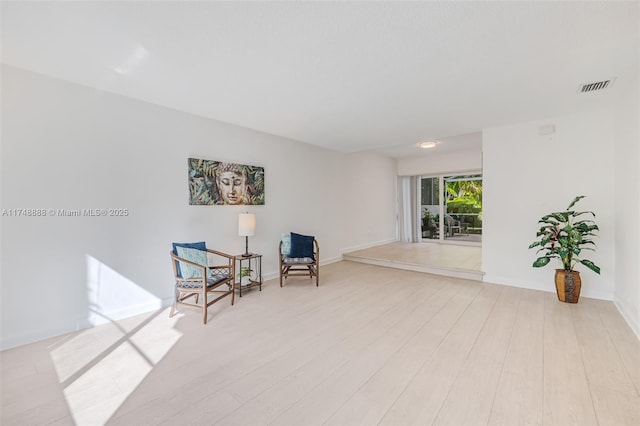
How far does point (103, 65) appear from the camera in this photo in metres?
2.42

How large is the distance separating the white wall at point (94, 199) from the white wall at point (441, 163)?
5302 mm

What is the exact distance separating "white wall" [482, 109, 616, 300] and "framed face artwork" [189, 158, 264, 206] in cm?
394

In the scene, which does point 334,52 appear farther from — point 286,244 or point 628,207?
point 628,207

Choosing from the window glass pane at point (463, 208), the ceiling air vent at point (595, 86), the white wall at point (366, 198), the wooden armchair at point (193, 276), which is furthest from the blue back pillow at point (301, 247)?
the window glass pane at point (463, 208)

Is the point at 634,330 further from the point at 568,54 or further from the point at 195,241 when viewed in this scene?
the point at 195,241

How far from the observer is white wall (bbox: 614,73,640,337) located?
2.69 metres

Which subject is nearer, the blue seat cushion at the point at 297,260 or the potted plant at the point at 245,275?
the potted plant at the point at 245,275

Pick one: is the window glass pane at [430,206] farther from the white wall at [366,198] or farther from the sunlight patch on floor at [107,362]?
the sunlight patch on floor at [107,362]

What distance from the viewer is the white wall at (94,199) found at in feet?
8.16

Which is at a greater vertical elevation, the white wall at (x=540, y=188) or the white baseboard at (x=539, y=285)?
the white wall at (x=540, y=188)

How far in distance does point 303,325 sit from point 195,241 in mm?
1978

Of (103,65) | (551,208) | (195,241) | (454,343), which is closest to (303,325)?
(454,343)

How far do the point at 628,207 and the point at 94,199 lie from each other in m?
6.00

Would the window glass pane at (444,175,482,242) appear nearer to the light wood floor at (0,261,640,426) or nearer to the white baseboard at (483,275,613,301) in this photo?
the white baseboard at (483,275,613,301)
